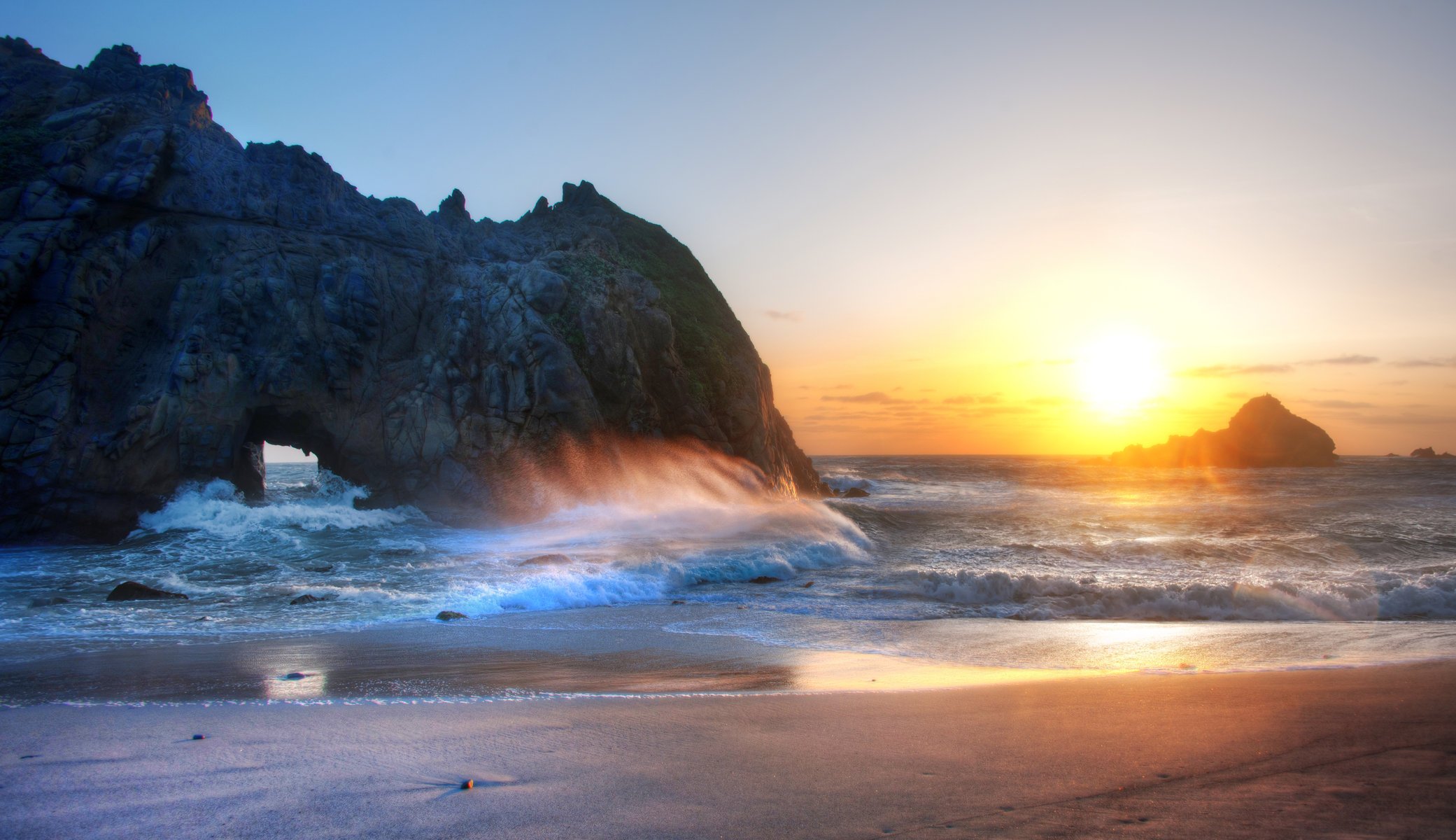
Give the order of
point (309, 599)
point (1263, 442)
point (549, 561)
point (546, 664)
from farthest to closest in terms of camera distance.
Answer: point (1263, 442) → point (549, 561) → point (309, 599) → point (546, 664)

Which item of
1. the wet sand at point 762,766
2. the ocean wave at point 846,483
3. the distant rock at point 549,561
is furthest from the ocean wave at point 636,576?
the ocean wave at point 846,483

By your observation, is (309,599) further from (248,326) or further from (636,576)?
(248,326)

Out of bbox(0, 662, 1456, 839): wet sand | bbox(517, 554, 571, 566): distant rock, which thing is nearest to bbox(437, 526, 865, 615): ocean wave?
bbox(517, 554, 571, 566): distant rock

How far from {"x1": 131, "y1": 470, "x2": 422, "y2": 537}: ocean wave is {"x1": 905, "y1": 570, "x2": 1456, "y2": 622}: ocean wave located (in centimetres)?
1541

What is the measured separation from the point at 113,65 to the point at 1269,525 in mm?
36473

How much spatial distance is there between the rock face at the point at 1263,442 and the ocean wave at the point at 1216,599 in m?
65.1

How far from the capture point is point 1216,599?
11.6 metres

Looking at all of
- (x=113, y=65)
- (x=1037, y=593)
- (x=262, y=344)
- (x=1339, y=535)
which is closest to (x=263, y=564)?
(x=262, y=344)

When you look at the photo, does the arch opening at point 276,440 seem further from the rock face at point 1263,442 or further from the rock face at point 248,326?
the rock face at point 1263,442

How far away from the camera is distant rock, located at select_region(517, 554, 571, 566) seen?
46.8 feet

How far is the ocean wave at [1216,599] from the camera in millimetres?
11133

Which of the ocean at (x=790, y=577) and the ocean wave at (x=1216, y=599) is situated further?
the ocean wave at (x=1216, y=599)

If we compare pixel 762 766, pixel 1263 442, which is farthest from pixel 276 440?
pixel 1263 442

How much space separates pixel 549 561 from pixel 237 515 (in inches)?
395
